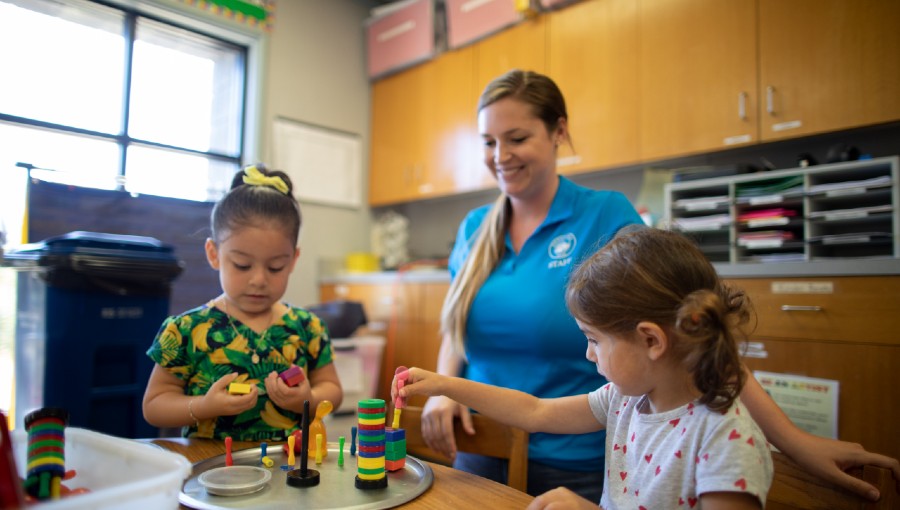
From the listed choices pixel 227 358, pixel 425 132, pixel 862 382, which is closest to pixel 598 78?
pixel 425 132

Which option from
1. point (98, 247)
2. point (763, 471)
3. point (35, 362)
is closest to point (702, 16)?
point (763, 471)

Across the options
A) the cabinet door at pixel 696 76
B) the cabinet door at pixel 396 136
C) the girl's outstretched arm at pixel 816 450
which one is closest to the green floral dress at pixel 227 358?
the girl's outstretched arm at pixel 816 450

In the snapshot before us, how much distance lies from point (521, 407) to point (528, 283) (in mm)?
370

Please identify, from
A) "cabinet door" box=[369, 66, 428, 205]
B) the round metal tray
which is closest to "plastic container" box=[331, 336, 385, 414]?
"cabinet door" box=[369, 66, 428, 205]

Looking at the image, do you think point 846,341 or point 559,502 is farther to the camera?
point 846,341

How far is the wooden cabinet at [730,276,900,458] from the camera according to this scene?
5.58 feet

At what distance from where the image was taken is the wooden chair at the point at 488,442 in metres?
1.04

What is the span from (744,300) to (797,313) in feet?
4.30

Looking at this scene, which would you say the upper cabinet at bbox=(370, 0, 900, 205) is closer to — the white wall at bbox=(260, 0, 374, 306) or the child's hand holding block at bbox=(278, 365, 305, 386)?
the white wall at bbox=(260, 0, 374, 306)

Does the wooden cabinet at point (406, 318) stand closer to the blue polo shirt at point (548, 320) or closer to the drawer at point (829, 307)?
the drawer at point (829, 307)

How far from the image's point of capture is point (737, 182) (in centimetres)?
214

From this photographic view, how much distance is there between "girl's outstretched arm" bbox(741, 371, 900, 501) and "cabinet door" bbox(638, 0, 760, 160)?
5.77ft

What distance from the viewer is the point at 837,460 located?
76 cm

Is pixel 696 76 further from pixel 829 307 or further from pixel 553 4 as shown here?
pixel 829 307
